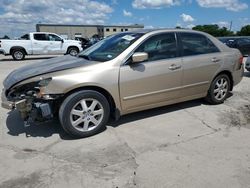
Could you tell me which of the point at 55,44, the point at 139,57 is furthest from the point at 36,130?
the point at 55,44

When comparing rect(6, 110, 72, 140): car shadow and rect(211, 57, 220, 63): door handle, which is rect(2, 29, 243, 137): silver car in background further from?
rect(6, 110, 72, 140): car shadow

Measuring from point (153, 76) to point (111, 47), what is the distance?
922 mm

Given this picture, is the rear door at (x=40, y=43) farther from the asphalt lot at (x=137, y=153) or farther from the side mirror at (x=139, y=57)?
the side mirror at (x=139, y=57)

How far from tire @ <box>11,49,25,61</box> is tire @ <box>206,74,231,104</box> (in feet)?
47.2

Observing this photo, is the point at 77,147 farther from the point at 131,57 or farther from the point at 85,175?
the point at 131,57

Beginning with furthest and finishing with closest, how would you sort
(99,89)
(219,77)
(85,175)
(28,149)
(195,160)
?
(219,77)
(99,89)
(28,149)
(195,160)
(85,175)

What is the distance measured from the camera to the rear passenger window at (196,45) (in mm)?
4773

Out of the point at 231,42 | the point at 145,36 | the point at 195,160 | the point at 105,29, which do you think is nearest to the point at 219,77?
the point at 145,36

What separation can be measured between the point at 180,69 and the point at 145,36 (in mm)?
888

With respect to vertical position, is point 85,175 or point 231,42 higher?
point 231,42

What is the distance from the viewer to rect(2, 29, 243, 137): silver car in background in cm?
370

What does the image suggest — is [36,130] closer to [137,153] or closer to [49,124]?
[49,124]

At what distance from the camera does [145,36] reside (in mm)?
4336

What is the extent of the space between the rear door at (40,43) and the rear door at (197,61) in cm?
1399
